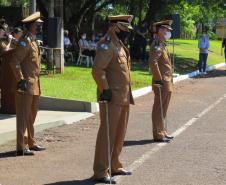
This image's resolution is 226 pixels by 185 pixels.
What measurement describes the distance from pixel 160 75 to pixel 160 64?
31 centimetres

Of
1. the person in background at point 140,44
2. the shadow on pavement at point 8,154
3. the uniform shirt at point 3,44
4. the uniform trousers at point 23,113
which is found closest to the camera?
the uniform trousers at point 23,113

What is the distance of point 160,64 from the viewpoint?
9.88 meters

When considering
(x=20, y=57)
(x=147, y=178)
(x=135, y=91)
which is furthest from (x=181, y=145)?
(x=135, y=91)

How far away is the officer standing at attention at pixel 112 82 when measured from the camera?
22.2ft

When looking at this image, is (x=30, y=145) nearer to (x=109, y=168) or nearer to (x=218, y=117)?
(x=109, y=168)

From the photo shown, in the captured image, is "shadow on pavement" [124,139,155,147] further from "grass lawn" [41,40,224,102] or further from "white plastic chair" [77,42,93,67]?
"white plastic chair" [77,42,93,67]

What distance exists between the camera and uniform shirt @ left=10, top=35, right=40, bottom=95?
27.2 ft

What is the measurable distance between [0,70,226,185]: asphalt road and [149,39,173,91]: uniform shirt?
105cm

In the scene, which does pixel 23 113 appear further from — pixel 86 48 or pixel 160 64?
pixel 86 48

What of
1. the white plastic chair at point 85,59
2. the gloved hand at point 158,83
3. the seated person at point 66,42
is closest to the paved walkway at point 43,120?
the gloved hand at point 158,83

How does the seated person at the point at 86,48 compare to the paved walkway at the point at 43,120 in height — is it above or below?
above

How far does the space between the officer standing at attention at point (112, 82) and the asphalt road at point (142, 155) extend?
1.29ft

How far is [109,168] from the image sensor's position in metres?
7.02

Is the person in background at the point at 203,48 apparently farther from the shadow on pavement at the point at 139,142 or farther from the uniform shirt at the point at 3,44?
the shadow on pavement at the point at 139,142
